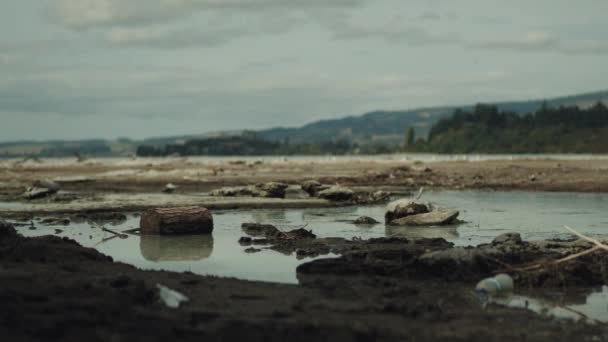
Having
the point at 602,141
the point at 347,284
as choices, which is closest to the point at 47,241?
the point at 347,284

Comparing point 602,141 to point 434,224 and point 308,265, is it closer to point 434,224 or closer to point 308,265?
point 434,224

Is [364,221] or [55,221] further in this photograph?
[55,221]

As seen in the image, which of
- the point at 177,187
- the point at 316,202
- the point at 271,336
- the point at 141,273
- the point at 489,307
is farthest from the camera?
the point at 177,187


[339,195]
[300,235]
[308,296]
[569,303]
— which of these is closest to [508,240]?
[300,235]

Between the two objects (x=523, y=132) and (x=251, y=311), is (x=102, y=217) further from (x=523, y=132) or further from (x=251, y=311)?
(x=523, y=132)

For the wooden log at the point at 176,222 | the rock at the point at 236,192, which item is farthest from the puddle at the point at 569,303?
the rock at the point at 236,192

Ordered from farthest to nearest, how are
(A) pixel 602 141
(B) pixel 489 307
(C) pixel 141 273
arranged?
1. (A) pixel 602 141
2. (C) pixel 141 273
3. (B) pixel 489 307
